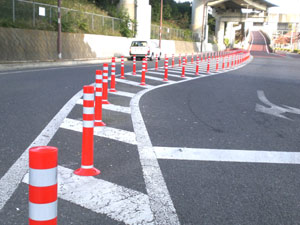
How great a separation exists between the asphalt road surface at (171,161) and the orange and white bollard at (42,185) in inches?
48.3

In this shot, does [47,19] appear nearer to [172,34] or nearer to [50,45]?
[50,45]

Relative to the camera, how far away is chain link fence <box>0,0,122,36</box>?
23297 mm

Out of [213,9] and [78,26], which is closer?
[78,26]

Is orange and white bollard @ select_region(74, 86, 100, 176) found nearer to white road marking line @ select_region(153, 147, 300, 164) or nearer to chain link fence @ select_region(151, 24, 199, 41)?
white road marking line @ select_region(153, 147, 300, 164)

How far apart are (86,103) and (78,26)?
93.3 ft

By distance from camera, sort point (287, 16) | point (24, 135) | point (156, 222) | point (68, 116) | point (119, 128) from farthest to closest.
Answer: point (287, 16) < point (68, 116) < point (119, 128) < point (24, 135) < point (156, 222)

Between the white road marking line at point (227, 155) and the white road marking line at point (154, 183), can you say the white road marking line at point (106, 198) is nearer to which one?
the white road marking line at point (154, 183)

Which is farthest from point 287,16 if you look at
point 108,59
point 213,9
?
point 108,59

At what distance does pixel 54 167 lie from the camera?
2123 millimetres

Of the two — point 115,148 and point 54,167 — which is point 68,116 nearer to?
point 115,148

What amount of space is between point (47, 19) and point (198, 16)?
49.5 m

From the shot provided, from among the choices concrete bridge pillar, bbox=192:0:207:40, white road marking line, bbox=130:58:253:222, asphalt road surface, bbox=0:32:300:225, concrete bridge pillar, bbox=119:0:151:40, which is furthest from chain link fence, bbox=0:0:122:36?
concrete bridge pillar, bbox=192:0:207:40

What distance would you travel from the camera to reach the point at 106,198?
382 centimetres

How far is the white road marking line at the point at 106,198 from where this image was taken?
346cm
